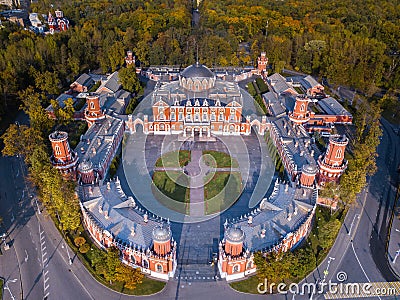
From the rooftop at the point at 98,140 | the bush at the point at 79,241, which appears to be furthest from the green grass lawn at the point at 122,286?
the rooftop at the point at 98,140

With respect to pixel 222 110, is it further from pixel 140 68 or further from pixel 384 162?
pixel 140 68

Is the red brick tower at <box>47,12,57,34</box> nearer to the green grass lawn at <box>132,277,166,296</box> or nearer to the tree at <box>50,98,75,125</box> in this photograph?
the tree at <box>50,98,75,125</box>

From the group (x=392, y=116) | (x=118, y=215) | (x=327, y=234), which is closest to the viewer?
(x=327, y=234)

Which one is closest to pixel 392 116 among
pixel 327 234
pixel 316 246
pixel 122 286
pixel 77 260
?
pixel 316 246

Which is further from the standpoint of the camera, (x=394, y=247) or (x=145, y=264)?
(x=394, y=247)

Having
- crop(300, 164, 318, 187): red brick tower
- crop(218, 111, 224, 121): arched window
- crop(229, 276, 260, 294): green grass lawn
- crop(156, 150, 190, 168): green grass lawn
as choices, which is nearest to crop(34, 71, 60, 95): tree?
crop(156, 150, 190, 168): green grass lawn

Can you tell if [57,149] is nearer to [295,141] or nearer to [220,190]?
[220,190]

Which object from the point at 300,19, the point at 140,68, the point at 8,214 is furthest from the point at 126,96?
the point at 300,19
